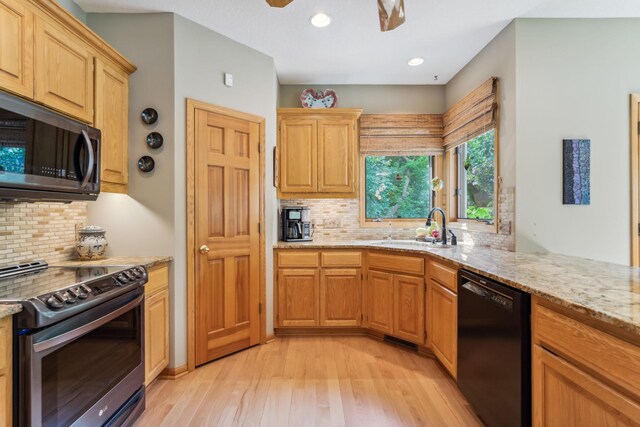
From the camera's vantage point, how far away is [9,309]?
112 centimetres

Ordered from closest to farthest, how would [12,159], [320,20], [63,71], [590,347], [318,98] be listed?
[590,347]
[12,159]
[63,71]
[320,20]
[318,98]

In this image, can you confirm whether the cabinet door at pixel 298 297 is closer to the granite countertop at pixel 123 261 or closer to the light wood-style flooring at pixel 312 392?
the light wood-style flooring at pixel 312 392

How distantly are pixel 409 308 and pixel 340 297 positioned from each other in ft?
2.24

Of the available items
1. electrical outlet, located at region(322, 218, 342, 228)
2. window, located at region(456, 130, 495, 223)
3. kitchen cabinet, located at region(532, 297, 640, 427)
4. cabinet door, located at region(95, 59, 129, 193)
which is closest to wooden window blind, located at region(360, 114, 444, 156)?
window, located at region(456, 130, 495, 223)

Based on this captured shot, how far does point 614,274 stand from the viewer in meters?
1.57

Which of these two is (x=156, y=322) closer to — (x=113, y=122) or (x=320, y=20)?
(x=113, y=122)

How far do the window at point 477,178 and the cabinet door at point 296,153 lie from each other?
1.60 meters

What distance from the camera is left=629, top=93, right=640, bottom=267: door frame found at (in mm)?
2279

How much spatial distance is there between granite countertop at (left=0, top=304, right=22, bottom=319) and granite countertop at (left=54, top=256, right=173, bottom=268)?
2.77 feet

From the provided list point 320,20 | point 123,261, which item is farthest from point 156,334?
point 320,20

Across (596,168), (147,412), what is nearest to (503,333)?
(596,168)

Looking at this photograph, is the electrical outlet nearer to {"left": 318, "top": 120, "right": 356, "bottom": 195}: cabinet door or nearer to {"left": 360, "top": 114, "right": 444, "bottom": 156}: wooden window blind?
{"left": 318, "top": 120, "right": 356, "bottom": 195}: cabinet door

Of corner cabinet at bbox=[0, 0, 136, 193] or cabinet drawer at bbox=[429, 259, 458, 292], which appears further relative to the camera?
cabinet drawer at bbox=[429, 259, 458, 292]

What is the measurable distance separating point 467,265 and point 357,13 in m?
1.97
